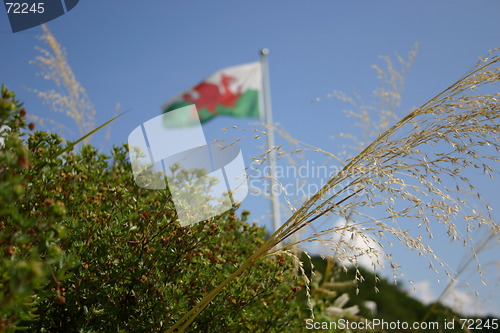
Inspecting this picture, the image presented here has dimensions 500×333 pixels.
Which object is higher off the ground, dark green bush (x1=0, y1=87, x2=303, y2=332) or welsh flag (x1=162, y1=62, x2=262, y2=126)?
dark green bush (x1=0, y1=87, x2=303, y2=332)

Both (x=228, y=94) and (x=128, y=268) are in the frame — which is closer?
(x=128, y=268)

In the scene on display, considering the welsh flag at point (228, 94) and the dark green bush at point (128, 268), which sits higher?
the dark green bush at point (128, 268)

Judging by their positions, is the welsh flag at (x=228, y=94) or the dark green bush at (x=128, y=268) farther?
the welsh flag at (x=228, y=94)

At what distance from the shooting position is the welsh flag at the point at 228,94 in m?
10.2

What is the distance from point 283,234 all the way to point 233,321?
77 cm

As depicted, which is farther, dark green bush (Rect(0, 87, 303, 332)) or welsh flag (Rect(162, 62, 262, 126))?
welsh flag (Rect(162, 62, 262, 126))

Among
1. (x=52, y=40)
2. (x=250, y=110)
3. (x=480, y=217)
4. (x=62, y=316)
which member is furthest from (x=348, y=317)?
(x=250, y=110)

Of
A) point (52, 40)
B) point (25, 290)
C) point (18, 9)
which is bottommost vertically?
point (25, 290)

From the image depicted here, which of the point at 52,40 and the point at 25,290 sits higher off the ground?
the point at 52,40

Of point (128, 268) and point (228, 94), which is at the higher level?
point (128, 268)

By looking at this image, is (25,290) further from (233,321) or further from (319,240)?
(233,321)

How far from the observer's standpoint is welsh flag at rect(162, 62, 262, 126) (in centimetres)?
1021

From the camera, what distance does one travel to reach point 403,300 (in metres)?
7.15

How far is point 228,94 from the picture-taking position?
10.3 metres
